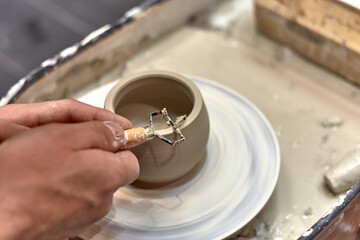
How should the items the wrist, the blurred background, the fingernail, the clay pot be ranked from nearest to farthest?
the wrist → the fingernail → the clay pot → the blurred background

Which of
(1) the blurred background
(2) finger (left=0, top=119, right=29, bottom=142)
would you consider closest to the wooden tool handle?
(2) finger (left=0, top=119, right=29, bottom=142)

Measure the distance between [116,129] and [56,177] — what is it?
6.0 inches

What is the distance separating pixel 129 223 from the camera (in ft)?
3.07

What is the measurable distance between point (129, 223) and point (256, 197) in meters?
0.26

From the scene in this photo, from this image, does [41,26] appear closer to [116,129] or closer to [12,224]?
[116,129]

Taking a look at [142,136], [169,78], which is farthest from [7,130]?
[169,78]

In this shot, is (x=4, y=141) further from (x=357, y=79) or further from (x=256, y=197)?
(x=357, y=79)

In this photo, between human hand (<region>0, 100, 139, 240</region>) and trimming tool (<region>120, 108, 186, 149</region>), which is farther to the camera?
trimming tool (<region>120, 108, 186, 149</region>)

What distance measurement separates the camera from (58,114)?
83 cm

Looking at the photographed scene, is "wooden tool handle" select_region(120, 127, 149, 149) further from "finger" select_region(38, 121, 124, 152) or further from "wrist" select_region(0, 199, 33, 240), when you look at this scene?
"wrist" select_region(0, 199, 33, 240)

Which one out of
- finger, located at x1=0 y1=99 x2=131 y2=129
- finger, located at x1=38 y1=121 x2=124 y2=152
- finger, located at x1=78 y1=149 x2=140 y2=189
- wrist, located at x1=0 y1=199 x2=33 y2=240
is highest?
finger, located at x1=0 y1=99 x2=131 y2=129

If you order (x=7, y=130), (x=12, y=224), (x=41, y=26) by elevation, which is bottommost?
(x=12, y=224)

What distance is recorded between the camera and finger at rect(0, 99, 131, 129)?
83 cm

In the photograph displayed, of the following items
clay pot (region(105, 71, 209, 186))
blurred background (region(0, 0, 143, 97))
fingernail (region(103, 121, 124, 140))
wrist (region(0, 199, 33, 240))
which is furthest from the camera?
blurred background (region(0, 0, 143, 97))
